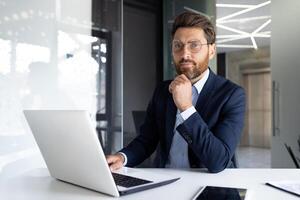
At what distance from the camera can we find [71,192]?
0.94 meters

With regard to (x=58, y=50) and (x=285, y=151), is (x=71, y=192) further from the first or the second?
(x=285, y=151)

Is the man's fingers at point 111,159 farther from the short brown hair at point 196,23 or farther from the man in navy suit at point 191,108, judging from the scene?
the short brown hair at point 196,23

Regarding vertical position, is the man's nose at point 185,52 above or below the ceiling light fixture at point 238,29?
below

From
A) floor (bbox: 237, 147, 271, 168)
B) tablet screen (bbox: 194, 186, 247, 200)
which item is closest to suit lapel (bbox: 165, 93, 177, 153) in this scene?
tablet screen (bbox: 194, 186, 247, 200)

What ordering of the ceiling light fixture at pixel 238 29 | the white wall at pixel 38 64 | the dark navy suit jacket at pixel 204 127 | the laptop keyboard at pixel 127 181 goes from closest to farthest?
the laptop keyboard at pixel 127 181
the dark navy suit jacket at pixel 204 127
the white wall at pixel 38 64
the ceiling light fixture at pixel 238 29

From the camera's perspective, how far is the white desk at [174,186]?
896 millimetres

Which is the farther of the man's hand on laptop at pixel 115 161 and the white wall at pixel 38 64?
the white wall at pixel 38 64

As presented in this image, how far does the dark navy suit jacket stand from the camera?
1155mm

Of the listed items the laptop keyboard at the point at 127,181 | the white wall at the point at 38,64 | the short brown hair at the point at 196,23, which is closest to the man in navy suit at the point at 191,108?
the short brown hair at the point at 196,23

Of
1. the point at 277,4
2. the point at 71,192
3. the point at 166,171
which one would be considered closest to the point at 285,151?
the point at 277,4

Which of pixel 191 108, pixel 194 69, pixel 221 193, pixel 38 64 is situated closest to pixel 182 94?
pixel 191 108

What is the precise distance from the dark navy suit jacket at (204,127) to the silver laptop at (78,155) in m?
0.19

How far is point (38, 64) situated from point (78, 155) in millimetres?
2307

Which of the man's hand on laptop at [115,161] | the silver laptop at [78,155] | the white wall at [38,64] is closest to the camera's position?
the silver laptop at [78,155]
